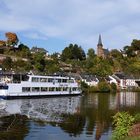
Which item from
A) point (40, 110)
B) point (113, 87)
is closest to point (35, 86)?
point (40, 110)

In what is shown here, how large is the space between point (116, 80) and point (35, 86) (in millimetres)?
81803

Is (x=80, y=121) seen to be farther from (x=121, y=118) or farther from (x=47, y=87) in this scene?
(x=47, y=87)

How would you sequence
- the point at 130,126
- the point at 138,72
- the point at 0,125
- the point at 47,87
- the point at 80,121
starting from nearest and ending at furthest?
the point at 130,126 → the point at 0,125 → the point at 80,121 → the point at 47,87 → the point at 138,72

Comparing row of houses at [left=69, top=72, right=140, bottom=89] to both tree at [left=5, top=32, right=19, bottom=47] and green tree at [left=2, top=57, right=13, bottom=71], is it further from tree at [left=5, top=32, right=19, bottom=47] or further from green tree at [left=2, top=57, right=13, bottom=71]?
tree at [left=5, top=32, right=19, bottom=47]

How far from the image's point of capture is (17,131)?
3862 cm

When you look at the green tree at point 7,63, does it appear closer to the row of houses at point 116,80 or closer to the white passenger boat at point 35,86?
the row of houses at point 116,80

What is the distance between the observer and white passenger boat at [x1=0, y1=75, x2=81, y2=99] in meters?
86.4

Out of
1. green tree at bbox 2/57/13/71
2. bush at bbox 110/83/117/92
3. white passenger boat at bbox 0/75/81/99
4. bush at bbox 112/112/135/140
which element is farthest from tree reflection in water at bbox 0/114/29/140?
bush at bbox 110/83/117/92

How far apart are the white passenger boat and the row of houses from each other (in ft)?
141

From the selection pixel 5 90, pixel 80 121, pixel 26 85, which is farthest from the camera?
pixel 26 85

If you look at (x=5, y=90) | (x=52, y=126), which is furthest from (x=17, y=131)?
(x=5, y=90)

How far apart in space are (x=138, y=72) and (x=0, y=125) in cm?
15217

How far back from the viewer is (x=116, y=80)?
562 ft

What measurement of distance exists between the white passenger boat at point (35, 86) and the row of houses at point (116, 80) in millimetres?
42887
